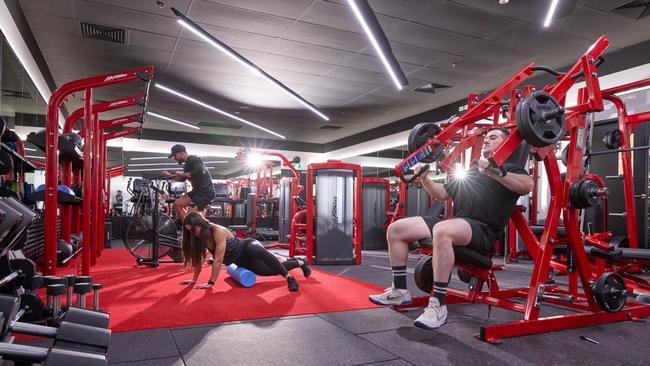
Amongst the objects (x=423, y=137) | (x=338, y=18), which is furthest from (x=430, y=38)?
(x=423, y=137)

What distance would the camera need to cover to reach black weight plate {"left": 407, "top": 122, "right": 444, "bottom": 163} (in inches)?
104

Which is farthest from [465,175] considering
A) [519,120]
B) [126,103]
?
[126,103]

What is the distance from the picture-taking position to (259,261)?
12.6 ft

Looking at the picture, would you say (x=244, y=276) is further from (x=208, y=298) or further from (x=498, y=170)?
(x=498, y=170)

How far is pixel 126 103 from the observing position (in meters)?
5.21

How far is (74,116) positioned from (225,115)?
5097 millimetres

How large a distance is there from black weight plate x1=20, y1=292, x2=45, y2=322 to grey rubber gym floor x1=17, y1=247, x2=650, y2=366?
250 millimetres

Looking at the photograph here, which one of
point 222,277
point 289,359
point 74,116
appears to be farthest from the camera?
A: point 74,116

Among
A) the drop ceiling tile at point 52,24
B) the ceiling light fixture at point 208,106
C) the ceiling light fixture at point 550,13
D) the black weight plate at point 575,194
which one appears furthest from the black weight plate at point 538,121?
the ceiling light fixture at point 208,106

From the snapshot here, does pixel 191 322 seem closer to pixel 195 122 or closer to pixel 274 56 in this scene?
pixel 274 56

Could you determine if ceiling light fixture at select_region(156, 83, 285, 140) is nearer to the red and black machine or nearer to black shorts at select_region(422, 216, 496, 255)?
the red and black machine

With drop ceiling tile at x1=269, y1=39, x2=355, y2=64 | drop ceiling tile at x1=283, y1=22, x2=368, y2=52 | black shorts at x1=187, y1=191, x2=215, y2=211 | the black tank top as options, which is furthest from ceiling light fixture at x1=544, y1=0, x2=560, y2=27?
black shorts at x1=187, y1=191, x2=215, y2=211

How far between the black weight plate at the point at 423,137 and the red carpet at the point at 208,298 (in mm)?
1155

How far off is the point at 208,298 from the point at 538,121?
2.52 metres
